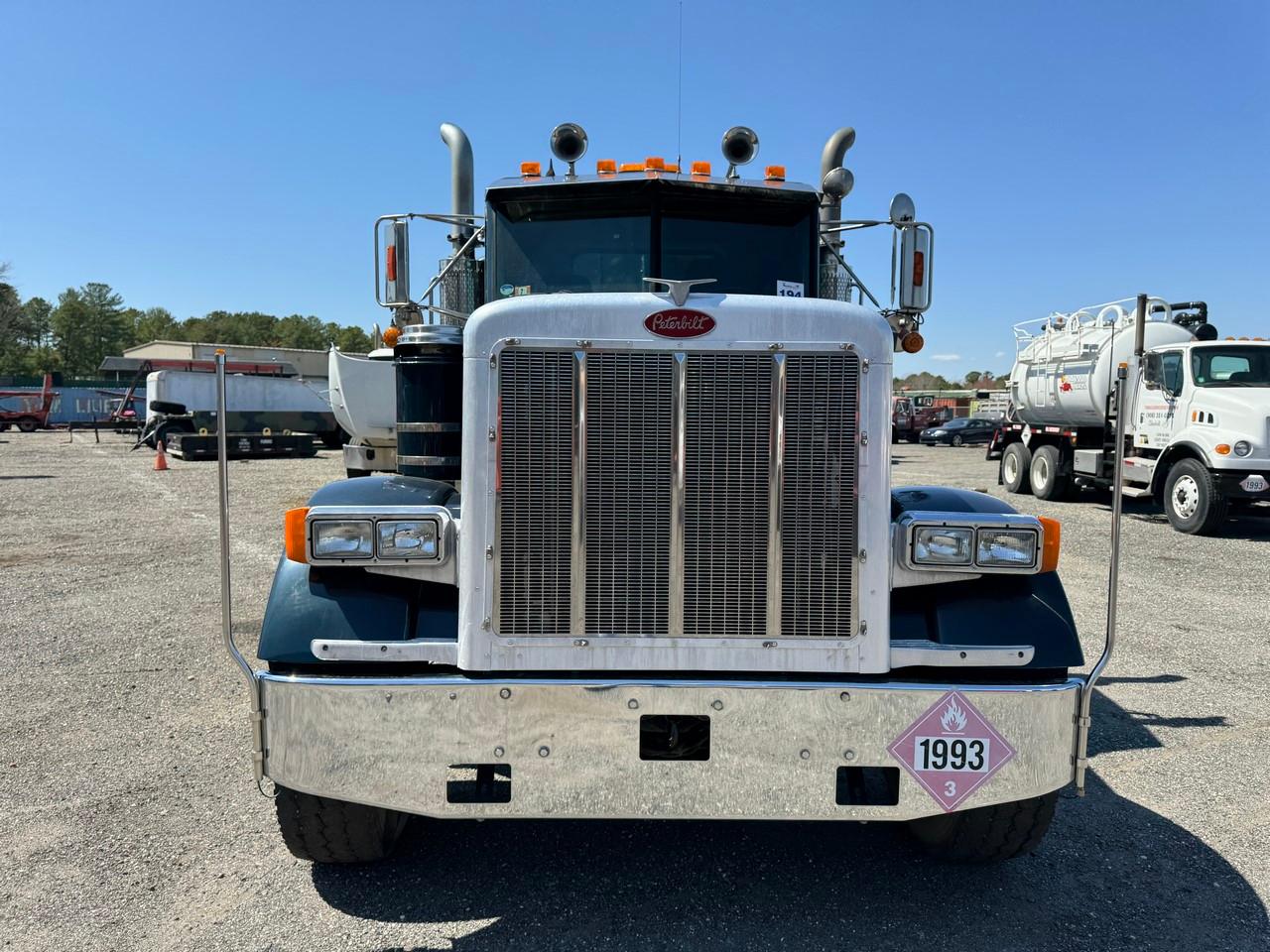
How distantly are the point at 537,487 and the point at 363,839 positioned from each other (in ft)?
4.52

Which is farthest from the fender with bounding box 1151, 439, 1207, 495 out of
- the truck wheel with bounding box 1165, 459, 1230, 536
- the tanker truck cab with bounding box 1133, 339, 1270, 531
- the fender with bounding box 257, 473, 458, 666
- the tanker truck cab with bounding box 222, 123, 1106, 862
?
the fender with bounding box 257, 473, 458, 666

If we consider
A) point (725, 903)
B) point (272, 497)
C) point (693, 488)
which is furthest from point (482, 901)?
point (272, 497)

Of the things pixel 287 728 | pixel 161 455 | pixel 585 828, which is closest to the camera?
pixel 287 728

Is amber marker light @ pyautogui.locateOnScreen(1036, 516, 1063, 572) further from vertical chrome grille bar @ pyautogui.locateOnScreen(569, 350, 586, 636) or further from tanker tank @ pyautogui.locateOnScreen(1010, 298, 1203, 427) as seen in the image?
tanker tank @ pyautogui.locateOnScreen(1010, 298, 1203, 427)

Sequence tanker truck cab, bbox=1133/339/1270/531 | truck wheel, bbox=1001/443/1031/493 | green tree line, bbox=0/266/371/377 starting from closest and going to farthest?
tanker truck cab, bbox=1133/339/1270/531 < truck wheel, bbox=1001/443/1031/493 < green tree line, bbox=0/266/371/377

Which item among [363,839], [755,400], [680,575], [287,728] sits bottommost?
[363,839]

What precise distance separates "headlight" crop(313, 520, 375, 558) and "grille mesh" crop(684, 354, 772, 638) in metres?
1.03

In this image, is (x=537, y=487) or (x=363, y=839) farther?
(x=363, y=839)

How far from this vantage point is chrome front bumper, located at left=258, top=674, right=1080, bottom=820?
8.61 ft

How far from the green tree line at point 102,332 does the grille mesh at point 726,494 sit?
273 feet

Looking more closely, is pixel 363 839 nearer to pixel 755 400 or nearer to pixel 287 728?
pixel 287 728

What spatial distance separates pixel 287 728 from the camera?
2.66 m

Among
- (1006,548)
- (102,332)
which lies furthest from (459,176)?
(102,332)

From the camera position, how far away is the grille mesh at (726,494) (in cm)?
273
